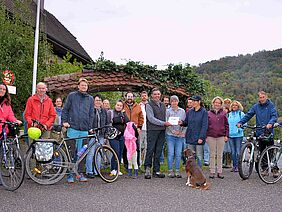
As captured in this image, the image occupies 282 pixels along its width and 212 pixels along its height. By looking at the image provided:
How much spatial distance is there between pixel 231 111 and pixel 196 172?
11.0 ft

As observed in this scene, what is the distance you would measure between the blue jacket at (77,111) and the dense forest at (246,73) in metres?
31.3

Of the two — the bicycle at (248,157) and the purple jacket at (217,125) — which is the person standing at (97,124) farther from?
the bicycle at (248,157)

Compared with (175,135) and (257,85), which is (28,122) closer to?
(175,135)

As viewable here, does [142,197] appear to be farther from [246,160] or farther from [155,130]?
[246,160]

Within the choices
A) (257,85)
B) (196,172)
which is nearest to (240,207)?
(196,172)

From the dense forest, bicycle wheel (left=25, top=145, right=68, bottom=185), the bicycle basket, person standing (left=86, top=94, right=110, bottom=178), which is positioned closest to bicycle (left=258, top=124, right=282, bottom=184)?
person standing (left=86, top=94, right=110, bottom=178)

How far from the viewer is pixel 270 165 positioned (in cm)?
838

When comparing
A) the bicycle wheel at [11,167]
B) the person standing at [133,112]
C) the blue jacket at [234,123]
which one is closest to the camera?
the bicycle wheel at [11,167]

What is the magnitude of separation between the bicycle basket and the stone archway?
4.92m

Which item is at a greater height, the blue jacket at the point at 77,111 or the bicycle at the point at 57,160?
the blue jacket at the point at 77,111

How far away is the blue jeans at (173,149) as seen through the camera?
29.6ft

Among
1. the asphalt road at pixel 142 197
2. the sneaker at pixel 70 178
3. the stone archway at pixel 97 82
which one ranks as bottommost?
the asphalt road at pixel 142 197

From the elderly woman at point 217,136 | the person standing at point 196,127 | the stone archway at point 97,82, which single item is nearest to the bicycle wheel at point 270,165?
the elderly woman at point 217,136

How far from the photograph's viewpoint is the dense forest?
4191 centimetres
